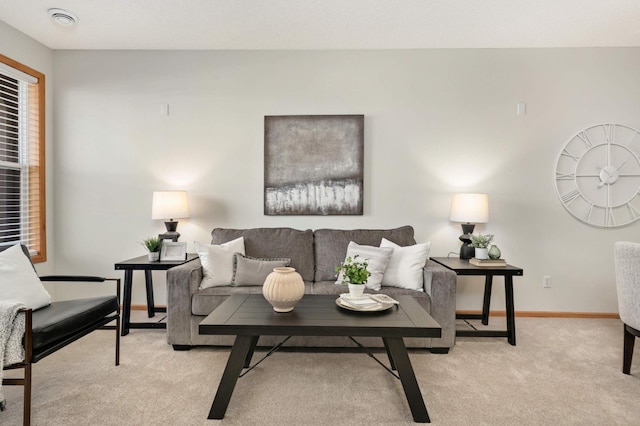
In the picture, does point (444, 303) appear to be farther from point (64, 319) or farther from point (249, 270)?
point (64, 319)

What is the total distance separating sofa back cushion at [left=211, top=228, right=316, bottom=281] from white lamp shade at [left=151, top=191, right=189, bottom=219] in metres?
0.38

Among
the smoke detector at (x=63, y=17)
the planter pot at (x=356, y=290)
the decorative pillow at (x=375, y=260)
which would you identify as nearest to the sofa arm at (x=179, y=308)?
the decorative pillow at (x=375, y=260)

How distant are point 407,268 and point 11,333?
2506 millimetres

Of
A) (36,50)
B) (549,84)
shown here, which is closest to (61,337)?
(36,50)

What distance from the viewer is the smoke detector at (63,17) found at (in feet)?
9.84

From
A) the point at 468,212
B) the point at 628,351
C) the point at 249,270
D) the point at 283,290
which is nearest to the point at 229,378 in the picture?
the point at 283,290

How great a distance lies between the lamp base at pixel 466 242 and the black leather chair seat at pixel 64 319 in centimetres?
290

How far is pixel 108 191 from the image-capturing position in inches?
149

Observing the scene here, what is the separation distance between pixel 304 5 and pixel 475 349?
119 inches

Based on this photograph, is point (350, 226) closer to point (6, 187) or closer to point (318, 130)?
point (318, 130)

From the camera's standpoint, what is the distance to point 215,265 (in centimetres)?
295

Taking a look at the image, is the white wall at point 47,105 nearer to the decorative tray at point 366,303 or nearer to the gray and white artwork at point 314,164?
the gray and white artwork at point 314,164

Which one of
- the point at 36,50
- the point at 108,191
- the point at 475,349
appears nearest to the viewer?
the point at 475,349

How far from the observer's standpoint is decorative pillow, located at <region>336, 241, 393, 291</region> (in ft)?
9.52
